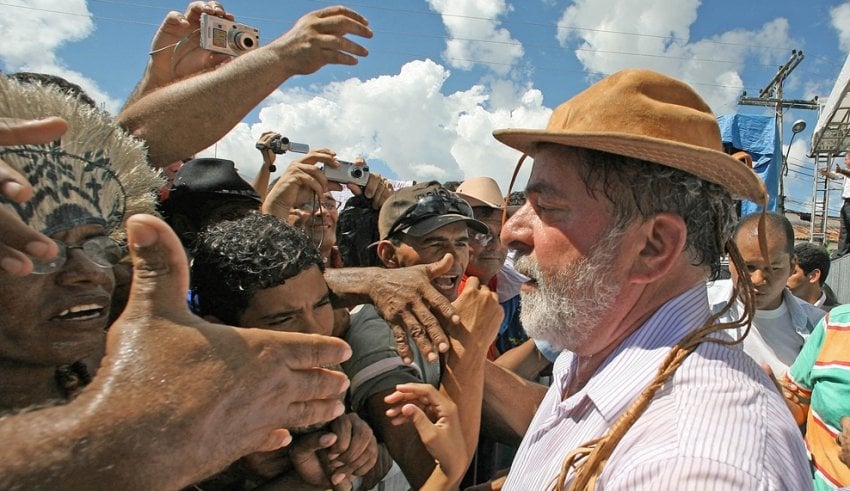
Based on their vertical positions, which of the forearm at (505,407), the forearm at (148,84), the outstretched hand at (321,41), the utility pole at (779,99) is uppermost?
the utility pole at (779,99)

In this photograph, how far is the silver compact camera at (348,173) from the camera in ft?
11.4

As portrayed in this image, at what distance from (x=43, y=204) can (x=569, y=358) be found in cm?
165

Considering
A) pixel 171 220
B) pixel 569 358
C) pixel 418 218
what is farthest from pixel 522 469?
pixel 171 220

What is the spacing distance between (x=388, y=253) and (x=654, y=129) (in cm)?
204

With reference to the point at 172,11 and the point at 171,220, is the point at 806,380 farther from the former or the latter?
the point at 172,11

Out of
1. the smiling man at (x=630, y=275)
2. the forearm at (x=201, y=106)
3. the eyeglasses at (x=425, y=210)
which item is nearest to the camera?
the smiling man at (x=630, y=275)

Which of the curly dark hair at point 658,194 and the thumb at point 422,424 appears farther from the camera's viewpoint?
the thumb at point 422,424

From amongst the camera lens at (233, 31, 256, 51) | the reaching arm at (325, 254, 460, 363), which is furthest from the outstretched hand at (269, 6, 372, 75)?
the reaching arm at (325, 254, 460, 363)

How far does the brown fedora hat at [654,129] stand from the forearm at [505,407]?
1.41 m

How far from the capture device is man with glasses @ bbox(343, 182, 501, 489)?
212 cm

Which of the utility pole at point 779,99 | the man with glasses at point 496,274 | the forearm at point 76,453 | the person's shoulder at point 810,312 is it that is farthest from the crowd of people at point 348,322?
the utility pole at point 779,99

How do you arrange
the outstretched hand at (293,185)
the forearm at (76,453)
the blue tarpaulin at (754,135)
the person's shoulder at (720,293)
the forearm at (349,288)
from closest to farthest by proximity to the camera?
the forearm at (76,453) < the forearm at (349,288) < the outstretched hand at (293,185) < the person's shoulder at (720,293) < the blue tarpaulin at (754,135)

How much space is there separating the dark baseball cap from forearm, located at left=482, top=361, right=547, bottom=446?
0.91m

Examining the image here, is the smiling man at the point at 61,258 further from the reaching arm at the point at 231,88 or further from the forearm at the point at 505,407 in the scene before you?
the forearm at the point at 505,407
